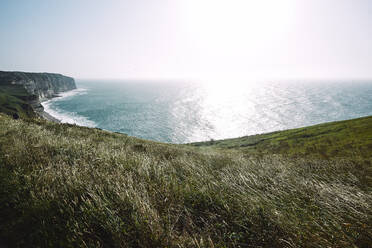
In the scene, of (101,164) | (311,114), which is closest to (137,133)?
(101,164)

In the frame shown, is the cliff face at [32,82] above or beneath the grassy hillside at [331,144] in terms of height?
above

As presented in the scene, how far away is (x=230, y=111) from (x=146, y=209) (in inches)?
6211

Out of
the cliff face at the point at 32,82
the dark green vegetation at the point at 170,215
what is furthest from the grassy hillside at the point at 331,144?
the cliff face at the point at 32,82

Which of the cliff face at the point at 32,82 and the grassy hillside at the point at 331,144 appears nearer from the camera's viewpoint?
the grassy hillside at the point at 331,144

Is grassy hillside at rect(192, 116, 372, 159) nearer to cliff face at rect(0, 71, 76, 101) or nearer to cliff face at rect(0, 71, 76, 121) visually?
cliff face at rect(0, 71, 76, 121)

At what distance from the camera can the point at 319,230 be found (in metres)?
2.96

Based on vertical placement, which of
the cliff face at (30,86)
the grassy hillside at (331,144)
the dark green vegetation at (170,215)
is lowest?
the grassy hillside at (331,144)

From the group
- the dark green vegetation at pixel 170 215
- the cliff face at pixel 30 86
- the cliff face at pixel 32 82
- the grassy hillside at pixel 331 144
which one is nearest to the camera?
the dark green vegetation at pixel 170 215

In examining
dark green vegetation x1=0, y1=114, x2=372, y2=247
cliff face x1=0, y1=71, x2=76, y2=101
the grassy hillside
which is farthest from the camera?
cliff face x1=0, y1=71, x2=76, y2=101

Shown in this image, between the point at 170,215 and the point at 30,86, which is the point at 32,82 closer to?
the point at 30,86

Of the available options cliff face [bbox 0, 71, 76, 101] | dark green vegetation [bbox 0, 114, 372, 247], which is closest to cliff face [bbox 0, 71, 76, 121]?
cliff face [bbox 0, 71, 76, 101]

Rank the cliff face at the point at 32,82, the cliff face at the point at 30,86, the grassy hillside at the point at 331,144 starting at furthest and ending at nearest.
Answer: the cliff face at the point at 32,82 < the cliff face at the point at 30,86 < the grassy hillside at the point at 331,144

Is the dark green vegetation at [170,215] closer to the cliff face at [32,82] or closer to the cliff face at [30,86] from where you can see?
the cliff face at [30,86]

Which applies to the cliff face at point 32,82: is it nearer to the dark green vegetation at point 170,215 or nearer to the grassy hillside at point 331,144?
the grassy hillside at point 331,144
